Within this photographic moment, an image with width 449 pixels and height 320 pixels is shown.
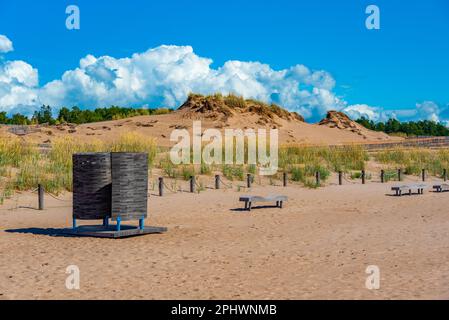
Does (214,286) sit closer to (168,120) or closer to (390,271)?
(390,271)

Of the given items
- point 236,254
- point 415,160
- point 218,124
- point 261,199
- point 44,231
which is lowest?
point 236,254

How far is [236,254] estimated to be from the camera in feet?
31.6

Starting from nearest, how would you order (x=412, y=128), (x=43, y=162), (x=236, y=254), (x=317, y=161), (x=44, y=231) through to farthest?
1. (x=236, y=254)
2. (x=44, y=231)
3. (x=43, y=162)
4. (x=317, y=161)
5. (x=412, y=128)

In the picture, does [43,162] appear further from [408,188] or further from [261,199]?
[408,188]

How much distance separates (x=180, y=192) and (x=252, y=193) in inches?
96.6

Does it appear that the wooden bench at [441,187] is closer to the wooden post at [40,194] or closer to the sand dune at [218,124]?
the wooden post at [40,194]

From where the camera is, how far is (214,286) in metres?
7.39

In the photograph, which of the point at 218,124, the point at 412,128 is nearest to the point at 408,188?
A: the point at 218,124

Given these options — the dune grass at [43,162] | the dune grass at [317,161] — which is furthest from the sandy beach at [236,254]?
the dune grass at [317,161]

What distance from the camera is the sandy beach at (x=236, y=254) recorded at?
23.5 feet

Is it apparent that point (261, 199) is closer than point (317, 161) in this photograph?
Yes

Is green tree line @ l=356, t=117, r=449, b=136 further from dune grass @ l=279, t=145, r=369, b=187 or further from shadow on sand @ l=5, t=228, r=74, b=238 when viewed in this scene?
shadow on sand @ l=5, t=228, r=74, b=238
